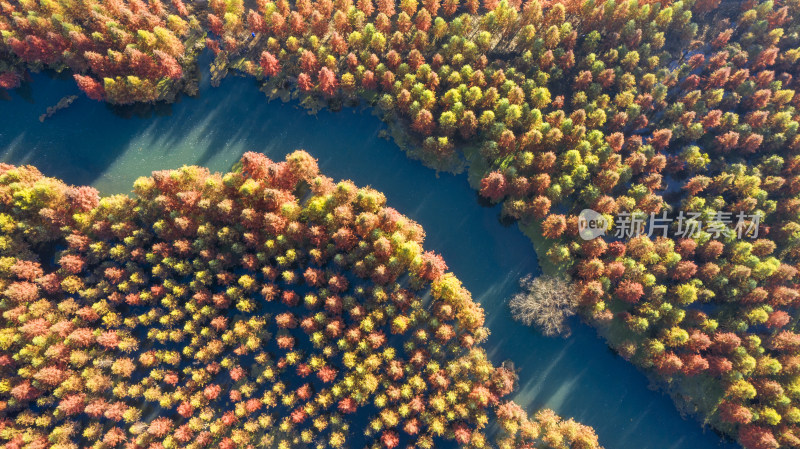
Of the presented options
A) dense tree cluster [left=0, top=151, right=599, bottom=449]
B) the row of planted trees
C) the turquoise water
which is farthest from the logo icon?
dense tree cluster [left=0, top=151, right=599, bottom=449]

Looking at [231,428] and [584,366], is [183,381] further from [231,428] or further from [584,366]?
[584,366]

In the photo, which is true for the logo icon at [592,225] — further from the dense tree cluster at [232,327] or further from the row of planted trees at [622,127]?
the dense tree cluster at [232,327]

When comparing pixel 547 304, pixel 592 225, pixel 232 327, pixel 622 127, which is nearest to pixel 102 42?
pixel 232 327

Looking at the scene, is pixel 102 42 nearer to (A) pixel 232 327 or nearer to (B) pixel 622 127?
(A) pixel 232 327

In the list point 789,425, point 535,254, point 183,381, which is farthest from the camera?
point 535,254

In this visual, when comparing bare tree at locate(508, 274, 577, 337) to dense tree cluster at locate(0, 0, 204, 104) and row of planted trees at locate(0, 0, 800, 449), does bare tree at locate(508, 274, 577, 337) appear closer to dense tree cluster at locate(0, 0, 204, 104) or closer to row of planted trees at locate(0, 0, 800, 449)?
row of planted trees at locate(0, 0, 800, 449)

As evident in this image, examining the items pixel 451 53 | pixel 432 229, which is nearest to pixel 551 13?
pixel 451 53
